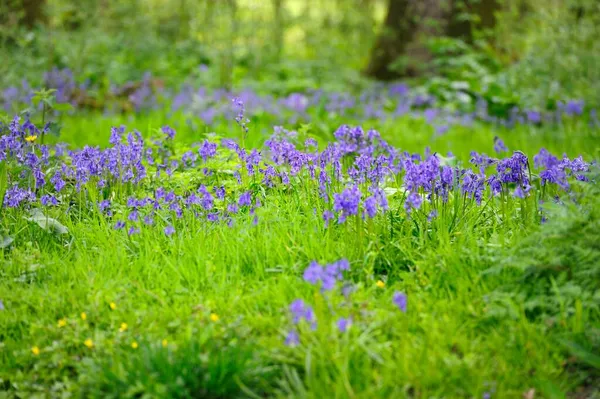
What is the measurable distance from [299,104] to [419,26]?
2.89 metres

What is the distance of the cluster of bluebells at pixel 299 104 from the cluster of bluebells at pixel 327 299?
13.8ft

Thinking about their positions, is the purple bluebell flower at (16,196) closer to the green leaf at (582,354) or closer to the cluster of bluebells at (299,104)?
the green leaf at (582,354)

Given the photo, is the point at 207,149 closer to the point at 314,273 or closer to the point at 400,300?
the point at 314,273

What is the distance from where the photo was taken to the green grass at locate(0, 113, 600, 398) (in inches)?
98.3

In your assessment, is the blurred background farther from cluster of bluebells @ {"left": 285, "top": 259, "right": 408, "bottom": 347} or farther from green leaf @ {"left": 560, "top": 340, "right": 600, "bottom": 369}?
green leaf @ {"left": 560, "top": 340, "right": 600, "bottom": 369}

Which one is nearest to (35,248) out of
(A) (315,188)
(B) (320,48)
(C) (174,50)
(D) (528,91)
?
(A) (315,188)

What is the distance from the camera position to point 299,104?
7.87 meters

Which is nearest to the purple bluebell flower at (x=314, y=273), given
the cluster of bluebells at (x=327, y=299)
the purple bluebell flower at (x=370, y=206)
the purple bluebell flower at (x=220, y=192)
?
the cluster of bluebells at (x=327, y=299)

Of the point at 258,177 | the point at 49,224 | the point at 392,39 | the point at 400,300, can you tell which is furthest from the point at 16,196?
the point at 392,39

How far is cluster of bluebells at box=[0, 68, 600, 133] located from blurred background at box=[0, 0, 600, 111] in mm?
73

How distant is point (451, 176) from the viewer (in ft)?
11.5

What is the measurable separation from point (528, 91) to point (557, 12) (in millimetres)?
1385

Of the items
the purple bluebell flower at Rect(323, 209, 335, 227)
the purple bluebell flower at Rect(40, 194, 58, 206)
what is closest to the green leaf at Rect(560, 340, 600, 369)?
the purple bluebell flower at Rect(323, 209, 335, 227)

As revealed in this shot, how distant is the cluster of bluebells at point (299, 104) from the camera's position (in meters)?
7.36
